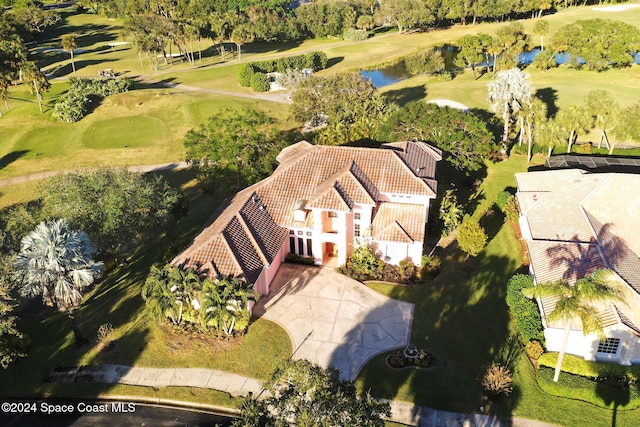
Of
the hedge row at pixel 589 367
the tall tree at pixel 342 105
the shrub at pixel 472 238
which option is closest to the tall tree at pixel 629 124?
the tall tree at pixel 342 105

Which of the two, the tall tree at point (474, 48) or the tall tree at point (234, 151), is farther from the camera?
the tall tree at point (474, 48)

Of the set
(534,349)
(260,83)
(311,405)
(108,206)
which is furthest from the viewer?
(260,83)

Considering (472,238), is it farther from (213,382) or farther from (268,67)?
(268,67)

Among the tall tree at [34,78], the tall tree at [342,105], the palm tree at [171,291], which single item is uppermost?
the tall tree at [34,78]

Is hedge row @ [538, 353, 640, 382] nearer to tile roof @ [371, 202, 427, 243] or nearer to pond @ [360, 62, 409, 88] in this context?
tile roof @ [371, 202, 427, 243]

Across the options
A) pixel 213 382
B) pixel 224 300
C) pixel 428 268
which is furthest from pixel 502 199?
pixel 213 382

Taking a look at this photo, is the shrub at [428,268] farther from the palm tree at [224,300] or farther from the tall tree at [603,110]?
the tall tree at [603,110]

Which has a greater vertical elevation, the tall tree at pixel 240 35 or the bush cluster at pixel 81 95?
the tall tree at pixel 240 35

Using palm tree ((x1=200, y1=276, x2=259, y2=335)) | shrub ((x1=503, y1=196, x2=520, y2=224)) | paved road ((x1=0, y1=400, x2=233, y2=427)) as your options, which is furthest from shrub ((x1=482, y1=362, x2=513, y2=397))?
shrub ((x1=503, y1=196, x2=520, y2=224))
